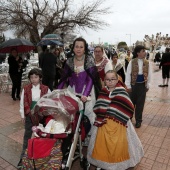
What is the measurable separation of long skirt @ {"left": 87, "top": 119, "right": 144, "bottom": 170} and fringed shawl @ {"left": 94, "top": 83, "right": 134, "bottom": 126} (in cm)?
9

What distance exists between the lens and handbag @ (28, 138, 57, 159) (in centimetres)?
212

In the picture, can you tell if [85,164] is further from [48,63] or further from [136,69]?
[48,63]

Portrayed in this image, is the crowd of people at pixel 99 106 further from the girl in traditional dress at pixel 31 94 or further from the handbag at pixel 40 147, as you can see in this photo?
the handbag at pixel 40 147

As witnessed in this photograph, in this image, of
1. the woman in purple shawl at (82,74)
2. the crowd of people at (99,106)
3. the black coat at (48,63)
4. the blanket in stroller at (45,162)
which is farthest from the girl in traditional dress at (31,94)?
the black coat at (48,63)

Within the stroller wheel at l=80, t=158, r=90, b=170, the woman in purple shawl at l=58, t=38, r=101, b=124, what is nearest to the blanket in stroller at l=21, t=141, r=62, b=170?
the stroller wheel at l=80, t=158, r=90, b=170

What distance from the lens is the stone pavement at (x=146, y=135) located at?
130 inches

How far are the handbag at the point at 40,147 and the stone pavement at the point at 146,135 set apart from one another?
1.19 meters

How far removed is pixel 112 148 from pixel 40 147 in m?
1.00

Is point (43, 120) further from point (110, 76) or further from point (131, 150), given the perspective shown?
point (131, 150)

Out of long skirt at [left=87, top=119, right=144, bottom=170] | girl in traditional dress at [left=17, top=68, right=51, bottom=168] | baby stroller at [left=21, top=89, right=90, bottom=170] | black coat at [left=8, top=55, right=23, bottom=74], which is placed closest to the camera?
baby stroller at [left=21, top=89, right=90, bottom=170]

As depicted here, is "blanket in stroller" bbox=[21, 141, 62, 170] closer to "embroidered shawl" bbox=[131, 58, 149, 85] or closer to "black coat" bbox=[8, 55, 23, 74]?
"embroidered shawl" bbox=[131, 58, 149, 85]

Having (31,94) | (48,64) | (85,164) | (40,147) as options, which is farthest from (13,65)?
(40,147)

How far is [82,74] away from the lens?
3.12m

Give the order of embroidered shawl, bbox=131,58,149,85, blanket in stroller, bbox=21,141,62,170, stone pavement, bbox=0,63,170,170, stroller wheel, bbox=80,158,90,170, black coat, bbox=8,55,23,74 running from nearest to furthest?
blanket in stroller, bbox=21,141,62,170, stroller wheel, bbox=80,158,90,170, stone pavement, bbox=0,63,170,170, embroidered shawl, bbox=131,58,149,85, black coat, bbox=8,55,23,74
